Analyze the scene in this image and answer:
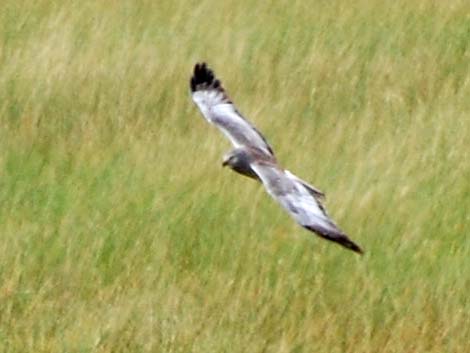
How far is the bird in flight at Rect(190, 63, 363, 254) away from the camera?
4.37 meters

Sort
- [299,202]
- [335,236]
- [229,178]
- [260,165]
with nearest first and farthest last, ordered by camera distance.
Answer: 1. [335,236]
2. [299,202]
3. [260,165]
4. [229,178]

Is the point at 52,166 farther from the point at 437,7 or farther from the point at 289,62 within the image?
the point at 437,7

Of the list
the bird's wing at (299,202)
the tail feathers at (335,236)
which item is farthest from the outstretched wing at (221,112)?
the tail feathers at (335,236)

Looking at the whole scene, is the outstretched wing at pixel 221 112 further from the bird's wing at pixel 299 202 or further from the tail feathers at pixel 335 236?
the tail feathers at pixel 335 236

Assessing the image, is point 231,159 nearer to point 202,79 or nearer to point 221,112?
point 221,112

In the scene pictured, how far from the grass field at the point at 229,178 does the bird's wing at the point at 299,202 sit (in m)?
0.43

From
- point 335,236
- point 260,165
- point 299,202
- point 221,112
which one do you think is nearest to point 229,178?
point 221,112

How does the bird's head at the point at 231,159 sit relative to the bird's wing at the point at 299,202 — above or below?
above

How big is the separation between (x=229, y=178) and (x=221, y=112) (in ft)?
0.99

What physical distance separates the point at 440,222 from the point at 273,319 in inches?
32.8

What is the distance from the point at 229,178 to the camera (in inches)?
240

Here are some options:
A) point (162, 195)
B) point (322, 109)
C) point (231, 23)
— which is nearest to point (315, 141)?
point (322, 109)

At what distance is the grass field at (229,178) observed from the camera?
5.14 meters

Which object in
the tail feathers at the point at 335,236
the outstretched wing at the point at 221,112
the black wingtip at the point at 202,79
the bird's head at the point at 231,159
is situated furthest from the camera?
Answer: the black wingtip at the point at 202,79
